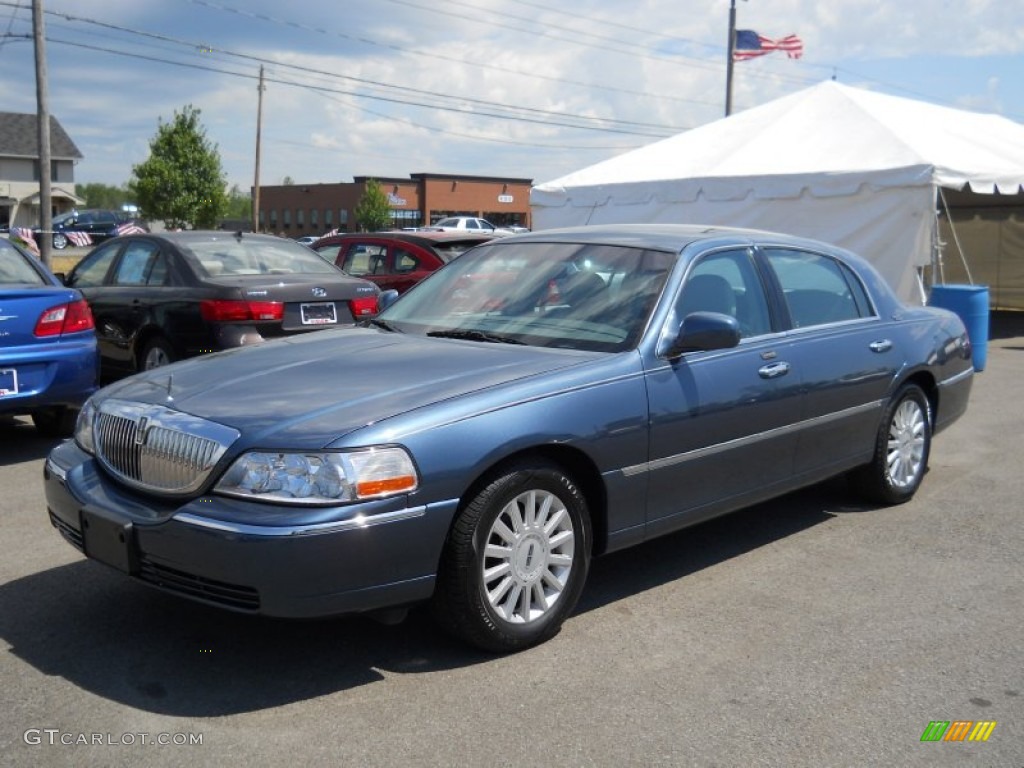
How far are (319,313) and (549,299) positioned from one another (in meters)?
4.21

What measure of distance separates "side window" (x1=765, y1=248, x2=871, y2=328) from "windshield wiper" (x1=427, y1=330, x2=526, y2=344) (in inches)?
61.6

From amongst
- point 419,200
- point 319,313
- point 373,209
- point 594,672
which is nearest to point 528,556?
point 594,672

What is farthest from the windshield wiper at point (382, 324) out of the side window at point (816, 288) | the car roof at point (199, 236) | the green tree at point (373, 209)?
the green tree at point (373, 209)

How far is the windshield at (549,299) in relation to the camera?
4.60 metres

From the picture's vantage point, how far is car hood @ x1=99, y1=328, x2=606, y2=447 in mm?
3633

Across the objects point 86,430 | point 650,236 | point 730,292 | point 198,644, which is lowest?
point 198,644

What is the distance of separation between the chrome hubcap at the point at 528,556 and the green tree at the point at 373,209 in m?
63.6

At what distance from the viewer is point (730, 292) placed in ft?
16.6

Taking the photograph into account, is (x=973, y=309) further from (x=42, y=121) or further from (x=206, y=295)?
(x=42, y=121)

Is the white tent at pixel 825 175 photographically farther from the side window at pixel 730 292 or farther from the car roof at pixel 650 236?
the side window at pixel 730 292

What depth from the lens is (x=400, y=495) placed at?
3529mm

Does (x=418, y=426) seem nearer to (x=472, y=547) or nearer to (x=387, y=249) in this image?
(x=472, y=547)

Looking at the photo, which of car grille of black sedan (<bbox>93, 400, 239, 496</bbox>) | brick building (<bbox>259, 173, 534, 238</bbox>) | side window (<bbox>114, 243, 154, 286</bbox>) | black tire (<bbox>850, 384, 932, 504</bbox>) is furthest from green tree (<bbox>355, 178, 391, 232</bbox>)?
car grille of black sedan (<bbox>93, 400, 239, 496</bbox>)

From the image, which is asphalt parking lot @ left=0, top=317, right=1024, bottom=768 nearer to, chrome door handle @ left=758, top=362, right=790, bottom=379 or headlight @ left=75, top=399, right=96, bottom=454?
headlight @ left=75, top=399, right=96, bottom=454
